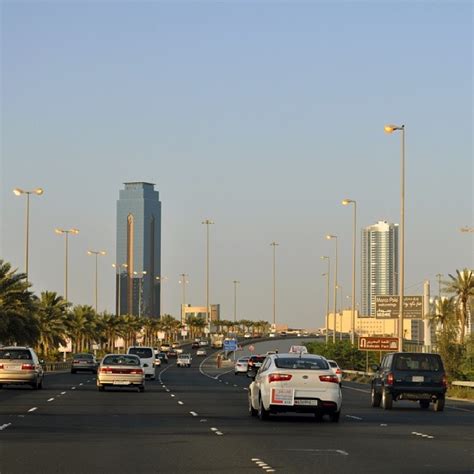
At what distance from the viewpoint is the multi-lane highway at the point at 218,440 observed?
18578mm

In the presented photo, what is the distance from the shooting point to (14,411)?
33000mm

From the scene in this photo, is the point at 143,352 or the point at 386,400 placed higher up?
the point at 143,352

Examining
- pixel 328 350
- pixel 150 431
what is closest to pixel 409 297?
pixel 328 350

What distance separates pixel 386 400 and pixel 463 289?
52354mm

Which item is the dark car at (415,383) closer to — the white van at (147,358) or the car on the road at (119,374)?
the car on the road at (119,374)

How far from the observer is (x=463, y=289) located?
89.6m

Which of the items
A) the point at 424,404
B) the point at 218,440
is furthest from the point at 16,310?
the point at 218,440

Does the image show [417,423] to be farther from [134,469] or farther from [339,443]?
[134,469]

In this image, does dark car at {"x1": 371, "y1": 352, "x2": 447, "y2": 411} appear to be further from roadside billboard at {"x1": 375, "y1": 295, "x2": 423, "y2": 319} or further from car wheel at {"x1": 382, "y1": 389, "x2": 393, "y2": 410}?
roadside billboard at {"x1": 375, "y1": 295, "x2": 423, "y2": 319}

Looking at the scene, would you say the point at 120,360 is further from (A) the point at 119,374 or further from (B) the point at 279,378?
(B) the point at 279,378

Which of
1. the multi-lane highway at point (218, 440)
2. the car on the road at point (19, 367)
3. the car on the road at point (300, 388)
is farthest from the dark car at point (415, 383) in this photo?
the car on the road at point (19, 367)

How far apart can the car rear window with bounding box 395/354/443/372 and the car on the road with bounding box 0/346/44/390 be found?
17266mm

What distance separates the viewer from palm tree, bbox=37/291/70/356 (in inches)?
4323

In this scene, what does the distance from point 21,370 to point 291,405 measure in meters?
22.9
